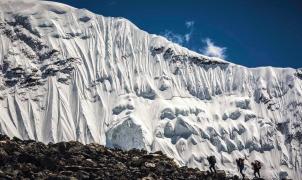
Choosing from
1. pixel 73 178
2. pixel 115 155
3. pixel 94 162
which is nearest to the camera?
pixel 73 178

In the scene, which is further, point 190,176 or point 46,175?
point 190,176

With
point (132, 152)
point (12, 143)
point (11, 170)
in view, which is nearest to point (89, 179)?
point (11, 170)

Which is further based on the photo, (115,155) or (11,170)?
(115,155)

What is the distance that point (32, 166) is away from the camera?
71.6 metres

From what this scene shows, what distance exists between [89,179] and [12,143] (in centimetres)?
1272

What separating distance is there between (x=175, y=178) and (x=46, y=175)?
1589 cm

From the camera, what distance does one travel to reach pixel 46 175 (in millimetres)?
68562

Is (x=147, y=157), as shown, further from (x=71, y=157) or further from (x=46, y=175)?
(x=46, y=175)

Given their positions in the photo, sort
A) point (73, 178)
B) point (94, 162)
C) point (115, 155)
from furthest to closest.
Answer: point (115, 155) < point (94, 162) < point (73, 178)

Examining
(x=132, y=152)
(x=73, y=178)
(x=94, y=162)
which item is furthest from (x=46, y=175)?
(x=132, y=152)

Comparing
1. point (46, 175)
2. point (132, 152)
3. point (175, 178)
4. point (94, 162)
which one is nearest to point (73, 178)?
point (46, 175)

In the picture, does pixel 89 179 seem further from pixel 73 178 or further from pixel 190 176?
pixel 190 176

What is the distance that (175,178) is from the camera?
256 ft

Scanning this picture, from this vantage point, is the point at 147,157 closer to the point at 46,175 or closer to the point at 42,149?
the point at 42,149
